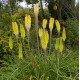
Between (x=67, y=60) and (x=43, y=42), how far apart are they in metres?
0.66

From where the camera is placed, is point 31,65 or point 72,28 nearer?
point 31,65

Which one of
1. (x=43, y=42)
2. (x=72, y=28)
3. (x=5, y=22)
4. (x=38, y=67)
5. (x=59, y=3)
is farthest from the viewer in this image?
(x=59, y=3)

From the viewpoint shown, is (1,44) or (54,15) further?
(54,15)

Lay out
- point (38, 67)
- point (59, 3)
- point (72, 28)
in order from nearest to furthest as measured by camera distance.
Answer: point (38, 67) → point (72, 28) → point (59, 3)

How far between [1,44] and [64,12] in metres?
3.96

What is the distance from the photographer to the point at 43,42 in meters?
3.06

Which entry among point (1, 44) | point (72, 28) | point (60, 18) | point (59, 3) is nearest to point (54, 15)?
point (60, 18)

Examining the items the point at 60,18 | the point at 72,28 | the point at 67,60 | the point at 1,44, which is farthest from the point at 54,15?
the point at 67,60

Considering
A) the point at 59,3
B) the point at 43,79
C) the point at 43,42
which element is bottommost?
the point at 43,79

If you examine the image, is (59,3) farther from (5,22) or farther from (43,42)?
(43,42)

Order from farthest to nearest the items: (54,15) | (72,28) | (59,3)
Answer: (54,15) → (59,3) → (72,28)

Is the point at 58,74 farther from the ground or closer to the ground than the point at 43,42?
closer to the ground

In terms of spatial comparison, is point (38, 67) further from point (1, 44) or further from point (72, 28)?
point (72, 28)

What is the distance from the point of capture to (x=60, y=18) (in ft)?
28.9
